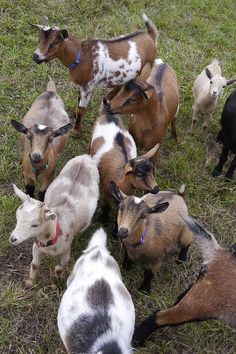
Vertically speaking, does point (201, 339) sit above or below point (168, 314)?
below

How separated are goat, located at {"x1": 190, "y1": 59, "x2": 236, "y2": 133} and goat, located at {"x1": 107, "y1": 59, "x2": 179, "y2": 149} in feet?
1.43

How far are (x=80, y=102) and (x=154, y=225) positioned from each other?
2.26 metres

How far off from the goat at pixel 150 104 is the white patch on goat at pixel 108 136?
22cm

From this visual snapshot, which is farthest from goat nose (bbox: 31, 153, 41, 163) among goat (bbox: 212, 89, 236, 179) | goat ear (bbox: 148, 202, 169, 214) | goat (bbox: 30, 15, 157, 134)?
goat (bbox: 212, 89, 236, 179)

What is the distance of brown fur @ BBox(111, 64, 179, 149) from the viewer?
5375 mm

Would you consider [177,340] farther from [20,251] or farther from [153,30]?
[153,30]

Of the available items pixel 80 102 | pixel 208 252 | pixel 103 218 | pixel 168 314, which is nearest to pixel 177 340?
pixel 168 314

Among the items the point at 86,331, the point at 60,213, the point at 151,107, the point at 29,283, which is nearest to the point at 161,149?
the point at 151,107

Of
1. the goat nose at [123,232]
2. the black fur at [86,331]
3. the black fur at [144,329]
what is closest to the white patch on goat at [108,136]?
the goat nose at [123,232]

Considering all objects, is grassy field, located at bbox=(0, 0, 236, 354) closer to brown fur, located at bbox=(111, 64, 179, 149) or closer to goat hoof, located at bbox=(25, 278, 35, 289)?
goat hoof, located at bbox=(25, 278, 35, 289)

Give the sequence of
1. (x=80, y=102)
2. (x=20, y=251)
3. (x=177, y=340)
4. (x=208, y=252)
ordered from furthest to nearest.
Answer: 1. (x=80, y=102)
2. (x=20, y=251)
3. (x=177, y=340)
4. (x=208, y=252)

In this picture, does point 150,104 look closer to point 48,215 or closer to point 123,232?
point 123,232

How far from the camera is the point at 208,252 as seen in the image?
402 cm

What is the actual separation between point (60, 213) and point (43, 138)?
2.58ft
